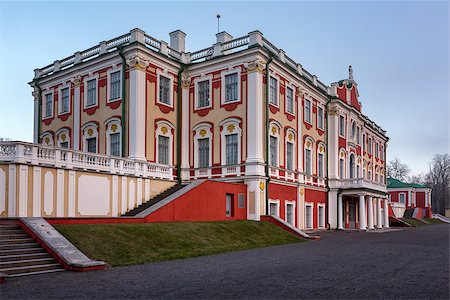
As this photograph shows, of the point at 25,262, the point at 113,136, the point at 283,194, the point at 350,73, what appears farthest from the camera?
the point at 350,73

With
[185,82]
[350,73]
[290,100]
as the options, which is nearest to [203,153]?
[185,82]

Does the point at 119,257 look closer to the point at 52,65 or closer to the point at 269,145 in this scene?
the point at 269,145

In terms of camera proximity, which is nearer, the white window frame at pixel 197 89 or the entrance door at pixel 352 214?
the white window frame at pixel 197 89

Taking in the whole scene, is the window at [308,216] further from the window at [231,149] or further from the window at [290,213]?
the window at [231,149]

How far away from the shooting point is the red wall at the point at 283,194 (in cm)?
2798

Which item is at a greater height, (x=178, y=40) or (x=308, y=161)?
(x=178, y=40)

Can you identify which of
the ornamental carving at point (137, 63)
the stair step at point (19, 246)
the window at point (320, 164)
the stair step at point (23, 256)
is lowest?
the stair step at point (23, 256)

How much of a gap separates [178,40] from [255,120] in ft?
29.7

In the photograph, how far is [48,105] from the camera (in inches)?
1303

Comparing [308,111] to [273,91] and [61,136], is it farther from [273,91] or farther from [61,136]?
[61,136]

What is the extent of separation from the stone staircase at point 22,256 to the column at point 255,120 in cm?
1491

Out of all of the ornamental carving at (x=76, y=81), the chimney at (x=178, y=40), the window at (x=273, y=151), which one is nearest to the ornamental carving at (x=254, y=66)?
the window at (x=273, y=151)

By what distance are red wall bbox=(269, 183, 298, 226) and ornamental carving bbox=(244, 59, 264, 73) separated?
267 inches

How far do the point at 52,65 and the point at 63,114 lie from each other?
12.9ft
